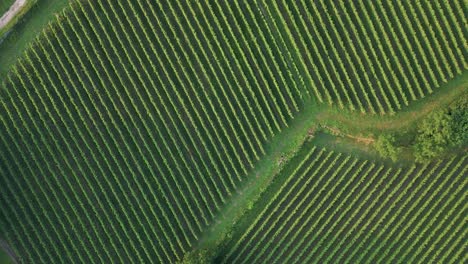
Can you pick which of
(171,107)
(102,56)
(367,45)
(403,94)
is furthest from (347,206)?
(102,56)

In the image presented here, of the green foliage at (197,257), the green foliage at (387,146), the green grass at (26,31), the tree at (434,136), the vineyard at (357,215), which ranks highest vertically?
the tree at (434,136)

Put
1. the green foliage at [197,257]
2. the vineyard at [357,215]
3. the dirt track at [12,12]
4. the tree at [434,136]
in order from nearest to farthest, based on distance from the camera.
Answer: the tree at [434,136], the green foliage at [197,257], the vineyard at [357,215], the dirt track at [12,12]

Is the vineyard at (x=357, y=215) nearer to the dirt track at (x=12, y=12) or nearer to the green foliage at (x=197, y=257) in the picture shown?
the green foliage at (x=197, y=257)

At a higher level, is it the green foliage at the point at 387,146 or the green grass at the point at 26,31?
the green foliage at the point at 387,146

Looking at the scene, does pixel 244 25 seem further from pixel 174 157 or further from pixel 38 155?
pixel 38 155

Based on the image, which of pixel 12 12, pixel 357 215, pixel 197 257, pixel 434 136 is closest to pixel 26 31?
pixel 12 12

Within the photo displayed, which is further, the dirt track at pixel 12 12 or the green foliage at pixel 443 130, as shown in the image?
the dirt track at pixel 12 12

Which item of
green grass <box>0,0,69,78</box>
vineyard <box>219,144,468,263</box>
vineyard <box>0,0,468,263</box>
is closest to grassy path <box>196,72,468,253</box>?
vineyard <box>0,0,468,263</box>

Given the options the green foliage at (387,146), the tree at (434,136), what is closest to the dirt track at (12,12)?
the green foliage at (387,146)
